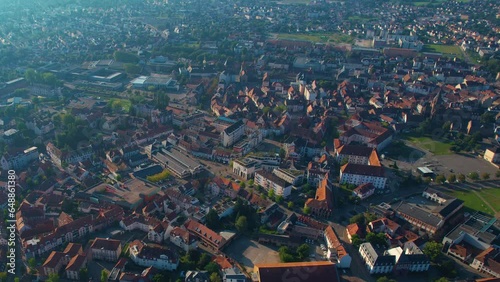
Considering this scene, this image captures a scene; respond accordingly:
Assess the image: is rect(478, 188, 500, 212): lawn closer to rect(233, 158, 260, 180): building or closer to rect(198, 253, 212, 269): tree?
rect(233, 158, 260, 180): building

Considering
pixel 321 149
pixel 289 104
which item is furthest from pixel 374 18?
pixel 321 149

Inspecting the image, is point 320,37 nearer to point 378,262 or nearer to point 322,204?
point 322,204

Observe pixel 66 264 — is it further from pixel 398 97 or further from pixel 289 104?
pixel 398 97

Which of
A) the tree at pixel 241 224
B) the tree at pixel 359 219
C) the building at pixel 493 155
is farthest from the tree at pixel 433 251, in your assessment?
the building at pixel 493 155

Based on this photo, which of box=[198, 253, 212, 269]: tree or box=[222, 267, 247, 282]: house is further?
box=[198, 253, 212, 269]: tree

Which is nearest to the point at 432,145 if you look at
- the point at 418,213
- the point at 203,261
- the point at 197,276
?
the point at 418,213

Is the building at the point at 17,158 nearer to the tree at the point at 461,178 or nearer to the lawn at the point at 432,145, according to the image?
the tree at the point at 461,178

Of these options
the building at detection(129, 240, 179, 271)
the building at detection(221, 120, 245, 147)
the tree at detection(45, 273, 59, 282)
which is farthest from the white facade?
the tree at detection(45, 273, 59, 282)
